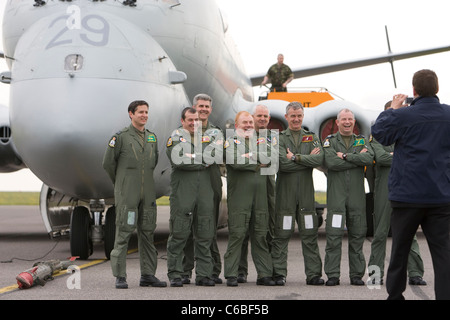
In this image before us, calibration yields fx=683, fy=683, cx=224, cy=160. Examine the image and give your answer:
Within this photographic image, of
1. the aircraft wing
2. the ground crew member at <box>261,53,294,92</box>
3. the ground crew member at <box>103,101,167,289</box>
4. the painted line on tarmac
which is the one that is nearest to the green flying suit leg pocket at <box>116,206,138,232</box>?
the ground crew member at <box>103,101,167,289</box>

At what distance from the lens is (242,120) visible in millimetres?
6598

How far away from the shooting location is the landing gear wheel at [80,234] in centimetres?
867

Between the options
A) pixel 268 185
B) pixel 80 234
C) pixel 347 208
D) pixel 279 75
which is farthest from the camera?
pixel 279 75

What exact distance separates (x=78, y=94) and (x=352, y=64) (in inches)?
363

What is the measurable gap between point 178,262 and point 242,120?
4.91 feet

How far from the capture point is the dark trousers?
4.57 meters

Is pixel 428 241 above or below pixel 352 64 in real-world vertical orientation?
below

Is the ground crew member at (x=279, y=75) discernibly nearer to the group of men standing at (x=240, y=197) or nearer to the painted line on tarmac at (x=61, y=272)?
the painted line on tarmac at (x=61, y=272)

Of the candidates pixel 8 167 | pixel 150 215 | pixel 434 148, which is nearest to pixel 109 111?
pixel 150 215

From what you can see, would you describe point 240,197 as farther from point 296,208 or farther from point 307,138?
point 307,138

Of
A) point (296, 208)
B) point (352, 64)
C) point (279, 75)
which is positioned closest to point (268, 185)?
point (296, 208)

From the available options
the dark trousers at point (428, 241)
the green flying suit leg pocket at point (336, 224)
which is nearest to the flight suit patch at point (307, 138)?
the green flying suit leg pocket at point (336, 224)

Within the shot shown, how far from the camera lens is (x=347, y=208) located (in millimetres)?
6625
